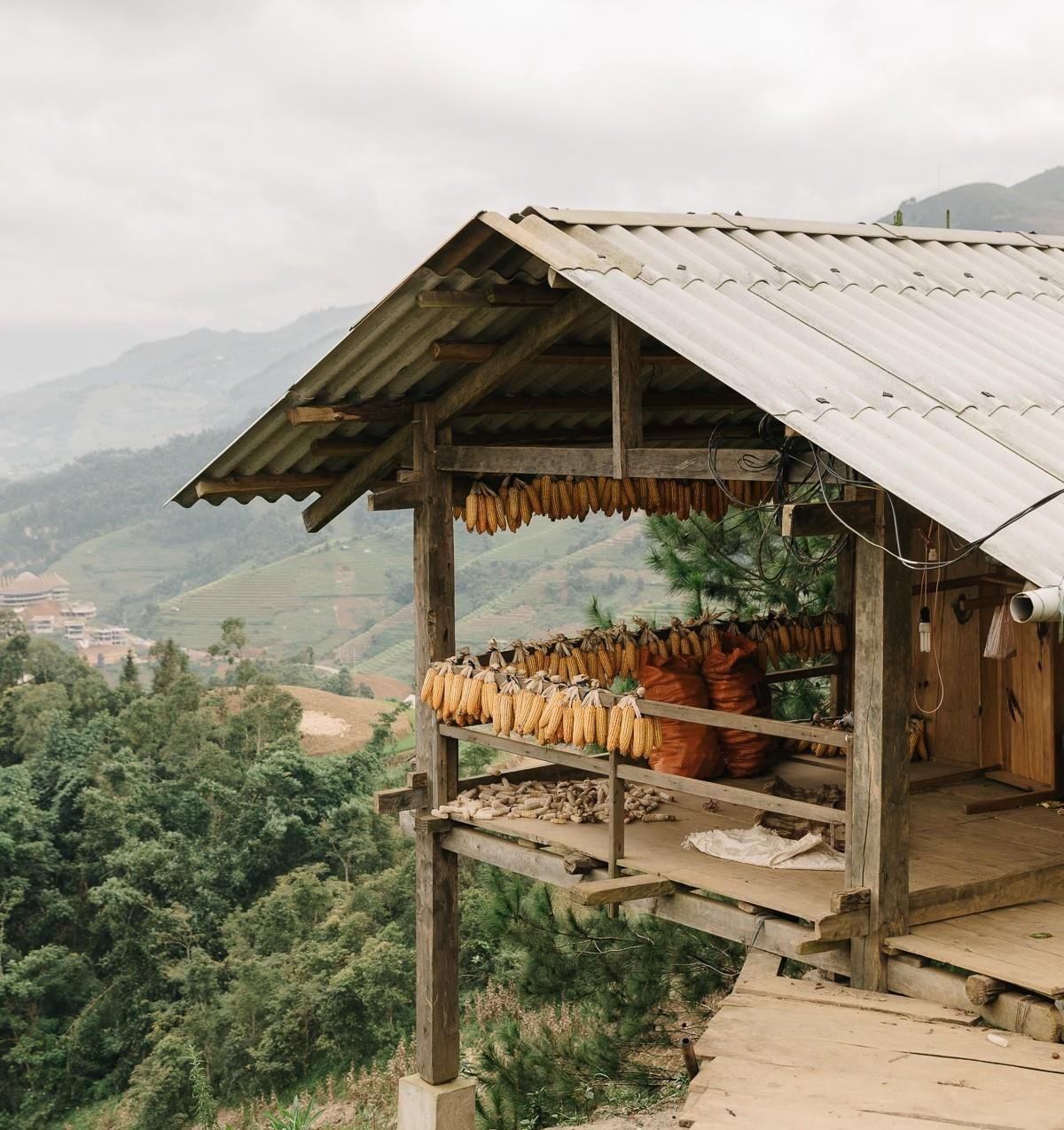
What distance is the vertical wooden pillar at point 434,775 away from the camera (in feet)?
26.5

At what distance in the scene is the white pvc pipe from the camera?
4152 millimetres

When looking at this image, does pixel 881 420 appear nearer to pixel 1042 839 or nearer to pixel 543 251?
pixel 543 251

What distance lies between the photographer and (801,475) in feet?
19.6

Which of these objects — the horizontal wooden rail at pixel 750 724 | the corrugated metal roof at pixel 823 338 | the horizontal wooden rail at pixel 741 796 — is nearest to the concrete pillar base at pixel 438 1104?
the horizontal wooden rail at pixel 741 796

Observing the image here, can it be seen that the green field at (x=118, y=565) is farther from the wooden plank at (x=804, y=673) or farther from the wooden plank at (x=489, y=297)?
Result: the wooden plank at (x=489, y=297)

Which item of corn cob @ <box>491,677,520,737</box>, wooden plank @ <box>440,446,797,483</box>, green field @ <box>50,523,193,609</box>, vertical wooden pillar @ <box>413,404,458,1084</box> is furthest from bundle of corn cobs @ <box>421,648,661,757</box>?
green field @ <box>50,523,193,609</box>

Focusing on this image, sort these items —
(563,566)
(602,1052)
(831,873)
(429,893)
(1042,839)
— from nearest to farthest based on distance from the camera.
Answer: (831,873)
(1042,839)
(429,893)
(602,1052)
(563,566)

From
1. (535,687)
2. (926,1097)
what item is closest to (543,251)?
(535,687)

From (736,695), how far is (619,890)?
2.23 meters

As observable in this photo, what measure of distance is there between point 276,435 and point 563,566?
63777 millimetres

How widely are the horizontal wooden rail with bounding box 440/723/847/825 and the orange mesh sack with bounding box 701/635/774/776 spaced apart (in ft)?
5.19

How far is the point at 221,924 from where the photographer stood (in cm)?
2817

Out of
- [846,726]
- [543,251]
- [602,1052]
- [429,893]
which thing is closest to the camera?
[543,251]

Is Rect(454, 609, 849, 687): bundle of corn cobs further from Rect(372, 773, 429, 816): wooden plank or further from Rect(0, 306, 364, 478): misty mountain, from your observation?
Rect(0, 306, 364, 478): misty mountain
